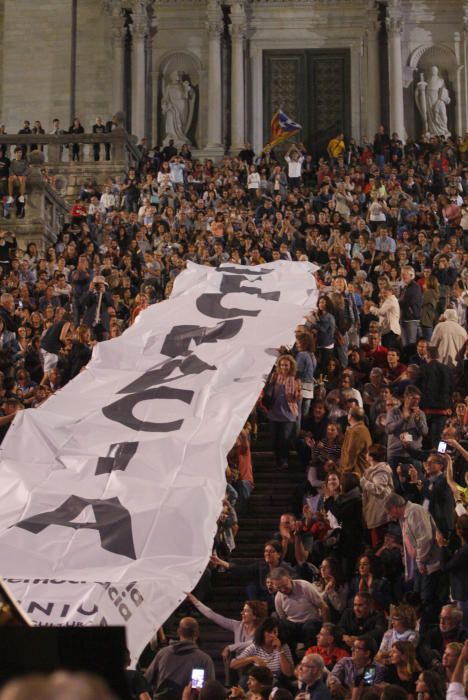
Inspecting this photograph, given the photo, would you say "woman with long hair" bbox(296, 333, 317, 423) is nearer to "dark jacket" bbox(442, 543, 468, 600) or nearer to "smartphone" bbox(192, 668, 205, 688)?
"dark jacket" bbox(442, 543, 468, 600)

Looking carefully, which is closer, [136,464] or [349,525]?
[136,464]

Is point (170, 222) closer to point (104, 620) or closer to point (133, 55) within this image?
point (133, 55)

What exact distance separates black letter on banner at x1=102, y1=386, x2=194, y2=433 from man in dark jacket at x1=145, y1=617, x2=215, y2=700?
2990 millimetres

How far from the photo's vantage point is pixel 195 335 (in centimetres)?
1595

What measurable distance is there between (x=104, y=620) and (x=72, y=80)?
35.8 meters

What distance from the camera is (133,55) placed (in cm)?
4278

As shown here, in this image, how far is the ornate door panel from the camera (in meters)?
43.0

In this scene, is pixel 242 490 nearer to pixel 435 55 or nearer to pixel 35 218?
pixel 35 218

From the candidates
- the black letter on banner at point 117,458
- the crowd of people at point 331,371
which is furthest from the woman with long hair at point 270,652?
the black letter on banner at point 117,458

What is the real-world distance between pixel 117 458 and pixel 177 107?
3188 centimetres

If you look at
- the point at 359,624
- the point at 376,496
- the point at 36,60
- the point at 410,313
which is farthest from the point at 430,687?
the point at 36,60

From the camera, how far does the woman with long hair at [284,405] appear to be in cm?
1605

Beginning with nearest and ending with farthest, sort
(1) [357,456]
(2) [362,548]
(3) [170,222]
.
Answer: (2) [362,548] < (1) [357,456] < (3) [170,222]

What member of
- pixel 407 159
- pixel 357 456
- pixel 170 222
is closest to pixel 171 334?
pixel 357 456
